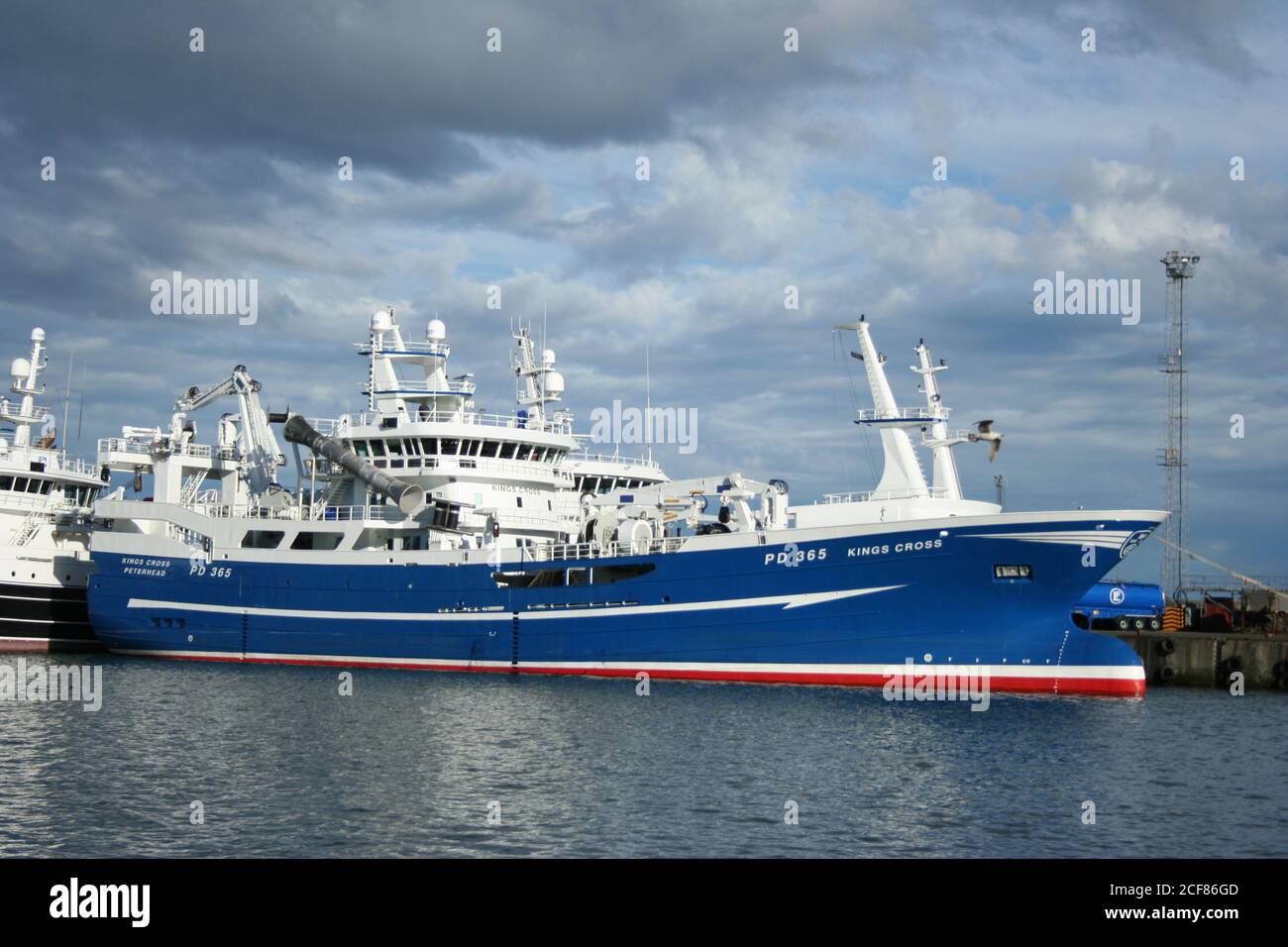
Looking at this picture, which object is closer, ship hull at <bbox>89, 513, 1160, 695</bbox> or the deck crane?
ship hull at <bbox>89, 513, 1160, 695</bbox>

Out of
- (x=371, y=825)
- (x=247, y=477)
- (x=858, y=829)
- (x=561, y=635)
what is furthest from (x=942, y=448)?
(x=247, y=477)

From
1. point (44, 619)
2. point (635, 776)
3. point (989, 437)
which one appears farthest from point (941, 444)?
point (44, 619)

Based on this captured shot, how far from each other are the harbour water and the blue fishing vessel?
1.85 meters

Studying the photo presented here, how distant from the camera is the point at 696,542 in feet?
115

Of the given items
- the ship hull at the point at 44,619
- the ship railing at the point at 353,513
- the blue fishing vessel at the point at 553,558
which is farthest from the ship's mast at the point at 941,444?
the ship hull at the point at 44,619

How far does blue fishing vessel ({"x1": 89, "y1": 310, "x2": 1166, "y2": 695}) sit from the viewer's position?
32094 mm

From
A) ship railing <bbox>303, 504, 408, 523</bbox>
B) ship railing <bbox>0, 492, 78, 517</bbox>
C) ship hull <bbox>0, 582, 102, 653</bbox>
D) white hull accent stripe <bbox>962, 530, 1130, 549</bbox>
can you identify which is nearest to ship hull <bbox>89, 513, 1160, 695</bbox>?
white hull accent stripe <bbox>962, 530, 1130, 549</bbox>

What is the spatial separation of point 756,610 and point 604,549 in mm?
5781

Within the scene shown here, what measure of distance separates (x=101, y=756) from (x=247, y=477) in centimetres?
2577

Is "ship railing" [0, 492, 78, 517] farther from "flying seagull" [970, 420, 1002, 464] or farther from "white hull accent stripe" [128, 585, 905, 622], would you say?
"flying seagull" [970, 420, 1002, 464]

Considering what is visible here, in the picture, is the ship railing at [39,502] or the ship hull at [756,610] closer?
the ship hull at [756,610]

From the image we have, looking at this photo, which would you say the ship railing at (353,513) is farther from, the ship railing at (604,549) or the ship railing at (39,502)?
the ship railing at (39,502)

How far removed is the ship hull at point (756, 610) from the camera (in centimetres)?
3183

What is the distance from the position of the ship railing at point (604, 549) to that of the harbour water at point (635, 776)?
478 centimetres
